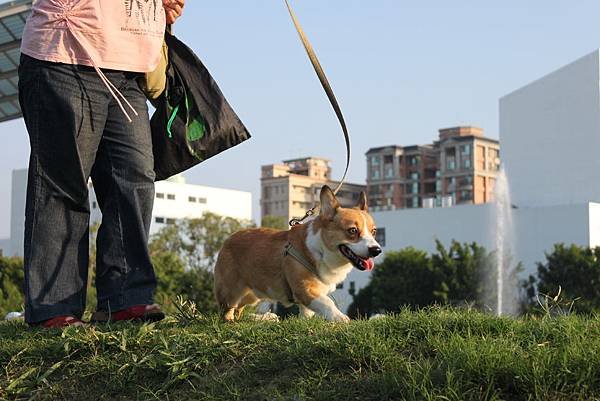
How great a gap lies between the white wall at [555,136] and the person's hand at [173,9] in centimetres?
6577

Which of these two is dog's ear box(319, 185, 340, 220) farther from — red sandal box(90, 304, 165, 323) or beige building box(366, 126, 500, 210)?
beige building box(366, 126, 500, 210)

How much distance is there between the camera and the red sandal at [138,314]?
4469mm

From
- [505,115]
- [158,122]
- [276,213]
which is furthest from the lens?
[276,213]

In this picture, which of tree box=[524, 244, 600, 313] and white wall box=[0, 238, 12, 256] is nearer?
tree box=[524, 244, 600, 313]

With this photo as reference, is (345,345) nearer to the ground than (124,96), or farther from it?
nearer to the ground

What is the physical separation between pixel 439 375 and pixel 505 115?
250 feet

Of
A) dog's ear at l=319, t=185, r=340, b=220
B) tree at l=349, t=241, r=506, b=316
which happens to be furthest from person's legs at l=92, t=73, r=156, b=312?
tree at l=349, t=241, r=506, b=316

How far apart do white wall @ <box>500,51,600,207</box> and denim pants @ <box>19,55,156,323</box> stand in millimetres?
66181

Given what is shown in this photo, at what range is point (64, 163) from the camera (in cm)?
435

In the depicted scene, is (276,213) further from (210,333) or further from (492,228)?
(210,333)

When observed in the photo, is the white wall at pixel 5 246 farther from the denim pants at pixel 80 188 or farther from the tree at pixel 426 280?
the denim pants at pixel 80 188

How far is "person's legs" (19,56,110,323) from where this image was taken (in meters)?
4.30

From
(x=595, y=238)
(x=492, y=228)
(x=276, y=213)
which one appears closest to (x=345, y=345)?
(x=595, y=238)

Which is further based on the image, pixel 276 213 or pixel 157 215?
pixel 276 213
